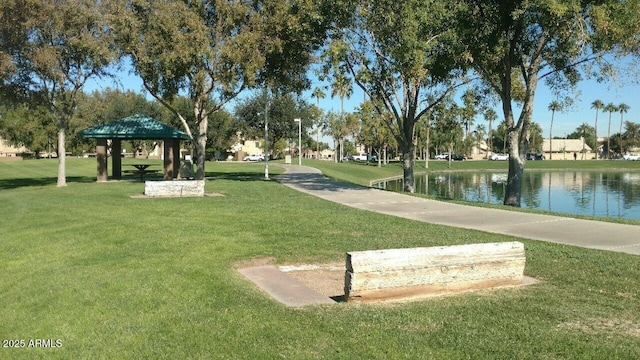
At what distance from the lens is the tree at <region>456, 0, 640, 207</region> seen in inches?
605

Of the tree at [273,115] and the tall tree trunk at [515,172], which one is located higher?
the tree at [273,115]

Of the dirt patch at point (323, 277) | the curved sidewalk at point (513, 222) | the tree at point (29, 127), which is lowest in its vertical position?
the dirt patch at point (323, 277)

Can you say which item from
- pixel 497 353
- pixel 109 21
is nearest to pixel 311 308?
pixel 497 353

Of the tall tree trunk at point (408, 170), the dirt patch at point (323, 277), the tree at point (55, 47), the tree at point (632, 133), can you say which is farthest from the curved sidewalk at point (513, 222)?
the tree at point (632, 133)

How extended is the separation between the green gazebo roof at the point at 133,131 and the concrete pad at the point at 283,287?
22.6 m

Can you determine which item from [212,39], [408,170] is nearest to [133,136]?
[212,39]

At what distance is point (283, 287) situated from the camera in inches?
255

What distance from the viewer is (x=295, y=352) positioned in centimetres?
435

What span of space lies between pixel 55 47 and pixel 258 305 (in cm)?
2159

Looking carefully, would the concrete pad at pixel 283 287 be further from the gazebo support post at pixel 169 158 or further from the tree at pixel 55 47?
the gazebo support post at pixel 169 158

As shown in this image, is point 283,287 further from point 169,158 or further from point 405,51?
point 169,158

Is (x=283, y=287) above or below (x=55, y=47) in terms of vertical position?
below

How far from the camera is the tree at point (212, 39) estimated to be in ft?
73.5

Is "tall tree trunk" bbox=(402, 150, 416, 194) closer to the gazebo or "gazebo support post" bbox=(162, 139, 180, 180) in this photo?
the gazebo
